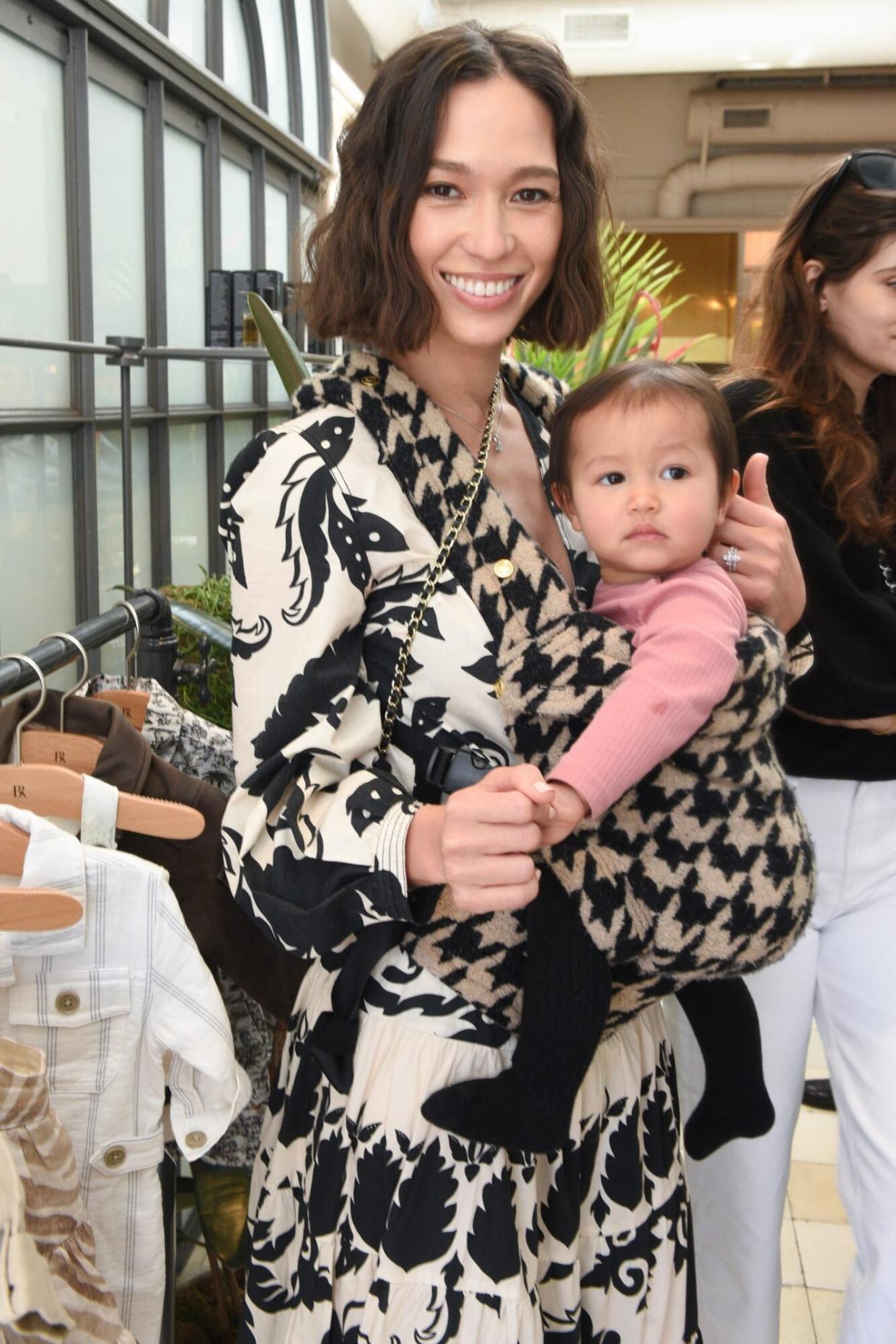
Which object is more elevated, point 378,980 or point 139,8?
point 139,8

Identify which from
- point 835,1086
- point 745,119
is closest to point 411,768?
point 835,1086

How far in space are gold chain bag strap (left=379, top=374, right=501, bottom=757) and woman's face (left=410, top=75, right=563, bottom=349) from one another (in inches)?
6.6

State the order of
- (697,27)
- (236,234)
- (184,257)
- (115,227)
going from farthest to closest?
(697,27)
(236,234)
(184,257)
(115,227)

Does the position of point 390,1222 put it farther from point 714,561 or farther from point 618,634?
point 714,561

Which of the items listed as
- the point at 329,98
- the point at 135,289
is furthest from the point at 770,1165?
the point at 329,98

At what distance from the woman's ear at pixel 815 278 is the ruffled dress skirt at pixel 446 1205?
42.3 inches

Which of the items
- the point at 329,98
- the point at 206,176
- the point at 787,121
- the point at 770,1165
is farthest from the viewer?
the point at 787,121

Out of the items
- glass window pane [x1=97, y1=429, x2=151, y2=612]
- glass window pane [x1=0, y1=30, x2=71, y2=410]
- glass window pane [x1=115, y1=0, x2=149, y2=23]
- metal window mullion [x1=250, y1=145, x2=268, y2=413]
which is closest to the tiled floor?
glass window pane [x1=97, y1=429, x2=151, y2=612]

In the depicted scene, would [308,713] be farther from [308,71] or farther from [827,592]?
[308,71]

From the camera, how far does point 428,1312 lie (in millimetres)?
1122

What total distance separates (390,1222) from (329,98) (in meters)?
7.84

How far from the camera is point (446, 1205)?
1.14m

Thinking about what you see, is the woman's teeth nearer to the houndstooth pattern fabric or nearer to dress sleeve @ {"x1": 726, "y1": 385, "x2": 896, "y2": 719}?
the houndstooth pattern fabric

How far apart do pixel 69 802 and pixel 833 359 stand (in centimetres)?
125
